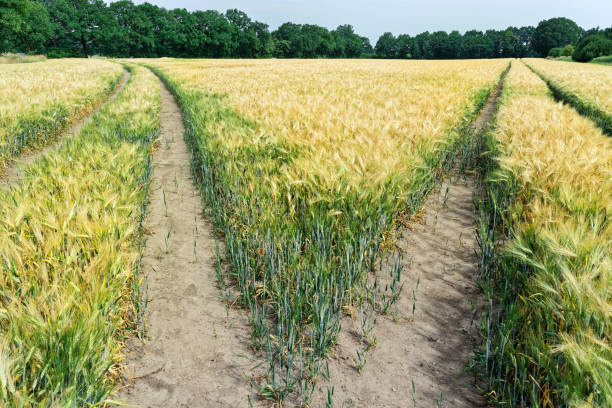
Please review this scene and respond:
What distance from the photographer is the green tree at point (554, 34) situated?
9762 cm

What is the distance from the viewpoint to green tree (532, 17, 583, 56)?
320 feet

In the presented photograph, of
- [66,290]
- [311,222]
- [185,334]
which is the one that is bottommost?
[185,334]

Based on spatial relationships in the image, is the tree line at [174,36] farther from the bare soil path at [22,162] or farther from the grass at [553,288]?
the grass at [553,288]

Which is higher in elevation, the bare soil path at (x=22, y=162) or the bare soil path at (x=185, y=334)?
the bare soil path at (x=185, y=334)

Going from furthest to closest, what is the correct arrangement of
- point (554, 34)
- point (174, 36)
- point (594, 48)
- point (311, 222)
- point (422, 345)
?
1. point (554, 34)
2. point (174, 36)
3. point (594, 48)
4. point (311, 222)
5. point (422, 345)

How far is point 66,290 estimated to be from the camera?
1766 millimetres

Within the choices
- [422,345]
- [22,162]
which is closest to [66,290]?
[422,345]

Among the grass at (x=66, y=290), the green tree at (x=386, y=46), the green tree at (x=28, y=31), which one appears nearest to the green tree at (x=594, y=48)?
the green tree at (x=386, y=46)

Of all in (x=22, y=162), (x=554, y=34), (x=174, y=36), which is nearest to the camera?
(x=22, y=162)

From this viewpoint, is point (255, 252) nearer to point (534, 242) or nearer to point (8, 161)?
point (534, 242)

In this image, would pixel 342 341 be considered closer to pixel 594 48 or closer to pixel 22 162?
pixel 22 162

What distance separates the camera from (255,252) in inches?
115

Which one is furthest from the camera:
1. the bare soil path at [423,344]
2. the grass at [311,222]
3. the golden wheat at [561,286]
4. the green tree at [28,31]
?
the green tree at [28,31]

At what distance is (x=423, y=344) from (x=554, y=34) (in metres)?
124
